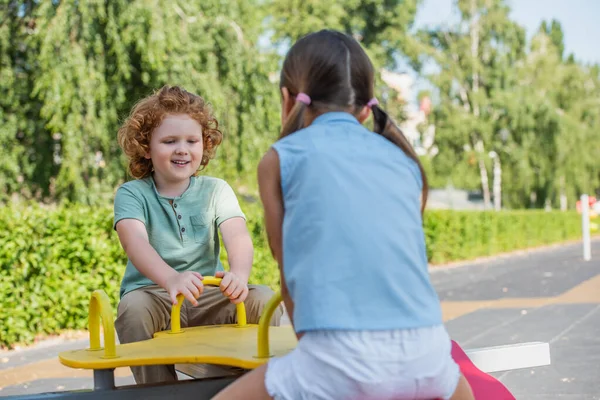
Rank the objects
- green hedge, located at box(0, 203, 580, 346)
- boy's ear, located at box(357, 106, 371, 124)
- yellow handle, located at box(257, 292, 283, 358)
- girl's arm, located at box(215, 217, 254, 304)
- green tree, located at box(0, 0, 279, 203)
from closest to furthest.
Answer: boy's ear, located at box(357, 106, 371, 124) → yellow handle, located at box(257, 292, 283, 358) → girl's arm, located at box(215, 217, 254, 304) → green hedge, located at box(0, 203, 580, 346) → green tree, located at box(0, 0, 279, 203)

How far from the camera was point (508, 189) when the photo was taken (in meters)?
40.6

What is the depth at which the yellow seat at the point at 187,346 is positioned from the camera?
2.04 m

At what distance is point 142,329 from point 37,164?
1130 cm

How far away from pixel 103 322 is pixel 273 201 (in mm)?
682

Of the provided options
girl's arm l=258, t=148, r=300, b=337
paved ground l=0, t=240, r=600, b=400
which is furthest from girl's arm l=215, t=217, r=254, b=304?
paved ground l=0, t=240, r=600, b=400

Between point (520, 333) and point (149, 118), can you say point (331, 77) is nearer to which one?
point (149, 118)

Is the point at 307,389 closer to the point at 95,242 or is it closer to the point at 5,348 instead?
the point at 5,348

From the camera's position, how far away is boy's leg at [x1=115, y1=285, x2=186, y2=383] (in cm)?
252

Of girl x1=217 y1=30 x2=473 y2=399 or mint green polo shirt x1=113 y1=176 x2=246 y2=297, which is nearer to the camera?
girl x1=217 y1=30 x2=473 y2=399

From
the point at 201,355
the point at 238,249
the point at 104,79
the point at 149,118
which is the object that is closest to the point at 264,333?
the point at 201,355

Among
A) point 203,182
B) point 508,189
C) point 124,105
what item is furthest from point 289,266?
point 508,189

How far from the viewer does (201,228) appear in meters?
2.87

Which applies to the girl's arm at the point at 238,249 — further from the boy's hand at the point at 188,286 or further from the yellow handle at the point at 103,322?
the yellow handle at the point at 103,322

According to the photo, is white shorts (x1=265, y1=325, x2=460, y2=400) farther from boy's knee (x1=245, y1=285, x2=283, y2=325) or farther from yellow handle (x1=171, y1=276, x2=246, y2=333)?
boy's knee (x1=245, y1=285, x2=283, y2=325)
